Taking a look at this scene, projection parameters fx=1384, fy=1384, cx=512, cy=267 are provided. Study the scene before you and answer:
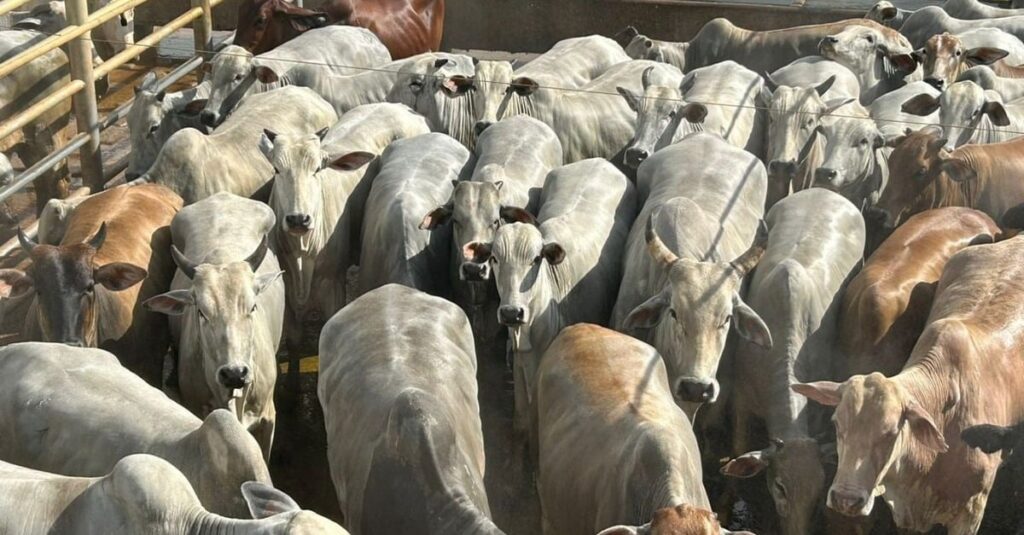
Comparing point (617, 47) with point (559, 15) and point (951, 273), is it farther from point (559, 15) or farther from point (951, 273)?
point (951, 273)

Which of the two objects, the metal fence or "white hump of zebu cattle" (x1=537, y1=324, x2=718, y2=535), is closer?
"white hump of zebu cattle" (x1=537, y1=324, x2=718, y2=535)

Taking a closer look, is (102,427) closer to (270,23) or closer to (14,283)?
(14,283)

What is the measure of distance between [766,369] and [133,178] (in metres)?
4.58

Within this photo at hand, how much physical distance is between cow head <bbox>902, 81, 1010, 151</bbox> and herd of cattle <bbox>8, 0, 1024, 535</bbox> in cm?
2

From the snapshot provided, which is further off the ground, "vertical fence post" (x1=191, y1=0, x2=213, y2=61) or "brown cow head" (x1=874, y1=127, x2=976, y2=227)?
"brown cow head" (x1=874, y1=127, x2=976, y2=227)

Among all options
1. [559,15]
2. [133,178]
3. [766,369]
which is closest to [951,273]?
[766,369]

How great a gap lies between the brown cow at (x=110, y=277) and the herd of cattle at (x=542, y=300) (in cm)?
2

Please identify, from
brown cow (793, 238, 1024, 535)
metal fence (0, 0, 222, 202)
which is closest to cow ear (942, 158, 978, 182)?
brown cow (793, 238, 1024, 535)

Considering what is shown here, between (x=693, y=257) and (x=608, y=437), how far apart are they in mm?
1782

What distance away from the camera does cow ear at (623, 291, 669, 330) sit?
6738mm

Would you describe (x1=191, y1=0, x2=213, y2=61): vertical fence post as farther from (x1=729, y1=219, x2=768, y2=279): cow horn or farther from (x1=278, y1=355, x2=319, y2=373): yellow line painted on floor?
(x1=729, y1=219, x2=768, y2=279): cow horn

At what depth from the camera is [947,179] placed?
340 inches

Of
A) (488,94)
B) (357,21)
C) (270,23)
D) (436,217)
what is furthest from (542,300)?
(357,21)

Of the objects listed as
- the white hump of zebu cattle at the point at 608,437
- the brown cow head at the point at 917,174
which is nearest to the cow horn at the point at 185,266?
the white hump of zebu cattle at the point at 608,437
